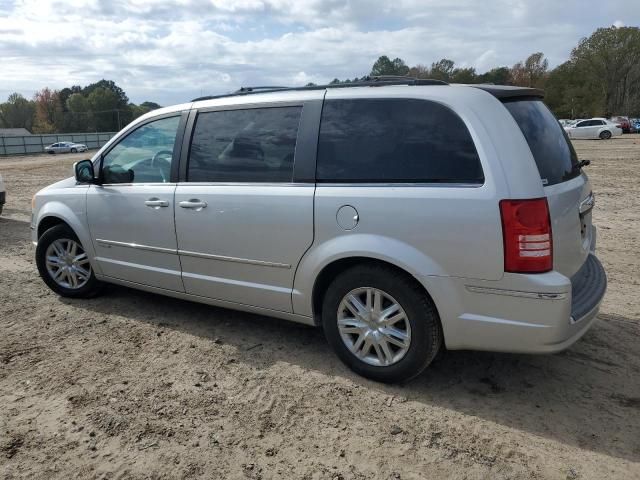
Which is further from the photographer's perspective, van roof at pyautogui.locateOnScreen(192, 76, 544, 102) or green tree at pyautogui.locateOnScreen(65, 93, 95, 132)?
green tree at pyautogui.locateOnScreen(65, 93, 95, 132)

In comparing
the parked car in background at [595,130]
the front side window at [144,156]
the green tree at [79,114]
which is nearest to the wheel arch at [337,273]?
the front side window at [144,156]

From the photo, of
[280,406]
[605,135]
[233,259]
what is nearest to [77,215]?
[233,259]

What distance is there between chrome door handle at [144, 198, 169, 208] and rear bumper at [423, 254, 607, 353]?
7.37ft

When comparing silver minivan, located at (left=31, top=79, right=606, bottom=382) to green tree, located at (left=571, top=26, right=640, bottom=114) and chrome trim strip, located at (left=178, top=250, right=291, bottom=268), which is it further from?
green tree, located at (left=571, top=26, right=640, bottom=114)

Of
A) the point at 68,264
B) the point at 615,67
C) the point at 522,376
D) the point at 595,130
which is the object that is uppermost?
the point at 615,67

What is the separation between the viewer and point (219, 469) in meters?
2.72

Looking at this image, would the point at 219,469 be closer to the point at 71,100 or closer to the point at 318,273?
the point at 318,273

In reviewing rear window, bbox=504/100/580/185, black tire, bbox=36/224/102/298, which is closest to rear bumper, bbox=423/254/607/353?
rear window, bbox=504/100/580/185

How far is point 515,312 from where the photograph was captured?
299cm

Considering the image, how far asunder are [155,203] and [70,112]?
105052 mm

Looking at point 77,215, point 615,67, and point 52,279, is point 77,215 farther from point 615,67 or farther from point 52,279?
Answer: point 615,67

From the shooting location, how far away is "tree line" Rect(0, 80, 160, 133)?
3693 inches

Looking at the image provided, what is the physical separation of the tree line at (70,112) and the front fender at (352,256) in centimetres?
9170

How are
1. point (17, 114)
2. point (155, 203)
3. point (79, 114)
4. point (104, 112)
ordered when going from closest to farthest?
1. point (155, 203)
2. point (104, 112)
3. point (79, 114)
4. point (17, 114)
